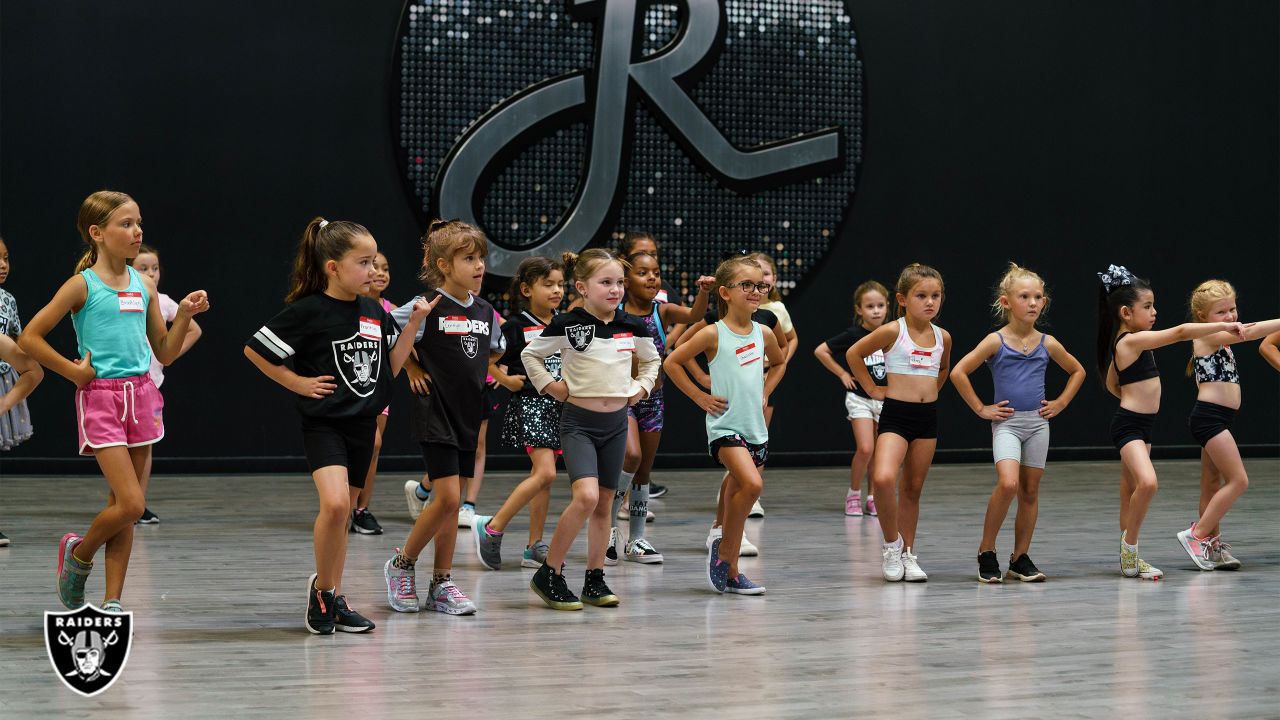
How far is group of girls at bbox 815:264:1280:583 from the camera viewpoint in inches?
195

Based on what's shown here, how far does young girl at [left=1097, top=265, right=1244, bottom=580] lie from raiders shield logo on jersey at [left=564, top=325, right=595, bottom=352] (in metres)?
2.19

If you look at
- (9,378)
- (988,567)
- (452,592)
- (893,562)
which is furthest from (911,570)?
(9,378)

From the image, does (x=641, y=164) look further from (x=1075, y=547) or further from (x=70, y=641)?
(x=70, y=641)

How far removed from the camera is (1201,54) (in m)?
10.4

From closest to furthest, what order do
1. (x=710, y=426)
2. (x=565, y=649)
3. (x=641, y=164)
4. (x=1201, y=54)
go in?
1. (x=565, y=649)
2. (x=710, y=426)
3. (x=641, y=164)
4. (x=1201, y=54)

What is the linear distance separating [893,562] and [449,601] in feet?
5.65

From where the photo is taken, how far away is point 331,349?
12.7 ft

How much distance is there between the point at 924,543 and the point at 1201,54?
632cm

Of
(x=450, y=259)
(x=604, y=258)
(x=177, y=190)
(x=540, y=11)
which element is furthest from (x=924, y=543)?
(x=177, y=190)

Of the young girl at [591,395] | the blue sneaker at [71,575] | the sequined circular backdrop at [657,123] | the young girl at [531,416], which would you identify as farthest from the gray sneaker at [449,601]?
the sequined circular backdrop at [657,123]

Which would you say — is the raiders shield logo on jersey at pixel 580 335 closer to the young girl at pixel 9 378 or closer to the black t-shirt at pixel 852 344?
the young girl at pixel 9 378

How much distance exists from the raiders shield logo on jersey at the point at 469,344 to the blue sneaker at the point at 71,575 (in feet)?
4.29

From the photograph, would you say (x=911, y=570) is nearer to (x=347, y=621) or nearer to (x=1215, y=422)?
(x=1215, y=422)

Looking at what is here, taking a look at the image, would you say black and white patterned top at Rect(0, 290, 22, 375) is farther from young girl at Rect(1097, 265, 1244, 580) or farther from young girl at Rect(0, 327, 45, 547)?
young girl at Rect(1097, 265, 1244, 580)
